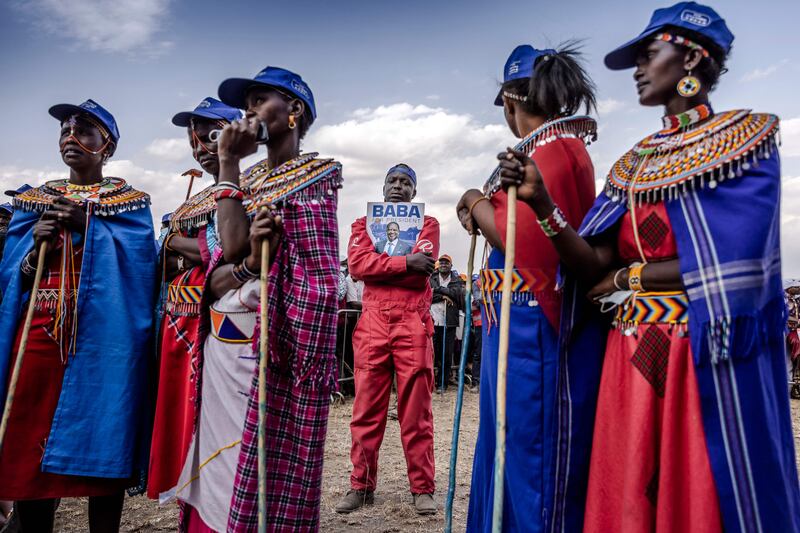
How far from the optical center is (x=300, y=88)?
9.28 feet

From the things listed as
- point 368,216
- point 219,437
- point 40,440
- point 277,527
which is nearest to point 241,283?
point 219,437

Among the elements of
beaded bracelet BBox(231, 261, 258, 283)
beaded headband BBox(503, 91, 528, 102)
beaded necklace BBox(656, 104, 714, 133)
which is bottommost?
beaded bracelet BBox(231, 261, 258, 283)

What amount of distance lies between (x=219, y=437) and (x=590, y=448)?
1610mm

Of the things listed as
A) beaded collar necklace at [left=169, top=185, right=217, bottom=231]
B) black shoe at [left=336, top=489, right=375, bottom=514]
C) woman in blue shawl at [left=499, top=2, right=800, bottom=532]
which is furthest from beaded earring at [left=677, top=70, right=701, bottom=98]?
black shoe at [left=336, top=489, right=375, bottom=514]

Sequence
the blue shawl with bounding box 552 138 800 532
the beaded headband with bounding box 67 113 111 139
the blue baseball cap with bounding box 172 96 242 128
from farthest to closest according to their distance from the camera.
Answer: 1. the blue baseball cap with bounding box 172 96 242 128
2. the beaded headband with bounding box 67 113 111 139
3. the blue shawl with bounding box 552 138 800 532

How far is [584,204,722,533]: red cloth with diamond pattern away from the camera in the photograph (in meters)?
1.93

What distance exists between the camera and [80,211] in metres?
3.34

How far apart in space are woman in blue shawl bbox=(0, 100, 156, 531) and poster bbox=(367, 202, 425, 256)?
189 cm

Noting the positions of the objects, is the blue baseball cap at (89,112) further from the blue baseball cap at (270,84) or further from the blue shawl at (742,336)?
the blue shawl at (742,336)

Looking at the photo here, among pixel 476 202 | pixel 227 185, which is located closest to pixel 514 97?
pixel 476 202

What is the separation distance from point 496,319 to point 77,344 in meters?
2.33

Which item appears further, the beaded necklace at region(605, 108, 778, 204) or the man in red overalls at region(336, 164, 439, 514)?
the man in red overalls at region(336, 164, 439, 514)

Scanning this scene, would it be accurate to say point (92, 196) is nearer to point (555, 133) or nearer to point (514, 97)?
point (514, 97)

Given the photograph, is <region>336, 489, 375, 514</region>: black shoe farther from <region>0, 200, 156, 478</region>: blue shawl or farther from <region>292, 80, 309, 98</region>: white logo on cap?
<region>292, 80, 309, 98</region>: white logo on cap
